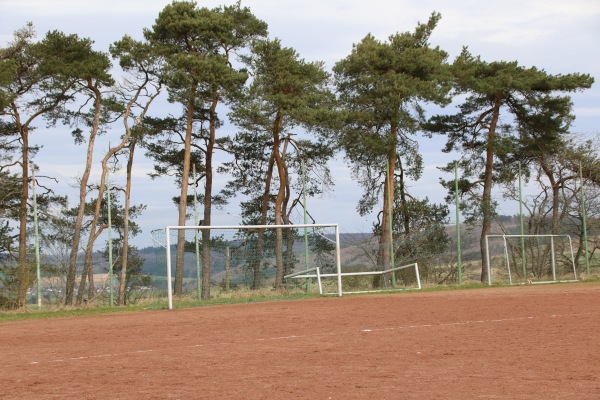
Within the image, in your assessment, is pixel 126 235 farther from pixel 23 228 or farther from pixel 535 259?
pixel 535 259

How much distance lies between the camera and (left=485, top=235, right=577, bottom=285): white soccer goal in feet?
87.6

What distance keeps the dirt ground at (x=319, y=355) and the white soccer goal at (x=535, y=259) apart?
1141cm

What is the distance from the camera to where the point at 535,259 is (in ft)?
89.8

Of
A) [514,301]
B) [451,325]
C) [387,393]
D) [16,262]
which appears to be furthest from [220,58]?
[387,393]

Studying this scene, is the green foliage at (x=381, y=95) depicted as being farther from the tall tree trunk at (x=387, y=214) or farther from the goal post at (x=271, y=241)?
the goal post at (x=271, y=241)

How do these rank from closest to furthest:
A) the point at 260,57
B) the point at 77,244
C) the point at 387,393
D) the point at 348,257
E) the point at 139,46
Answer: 1. the point at 387,393
2. the point at 77,244
3. the point at 348,257
4. the point at 139,46
5. the point at 260,57

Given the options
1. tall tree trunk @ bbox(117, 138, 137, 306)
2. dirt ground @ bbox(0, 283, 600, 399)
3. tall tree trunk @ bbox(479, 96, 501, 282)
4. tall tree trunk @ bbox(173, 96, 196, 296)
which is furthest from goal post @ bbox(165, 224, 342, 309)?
tall tree trunk @ bbox(479, 96, 501, 282)

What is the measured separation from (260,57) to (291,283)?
11736mm

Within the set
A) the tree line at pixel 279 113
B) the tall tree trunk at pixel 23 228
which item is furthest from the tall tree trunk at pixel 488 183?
the tall tree trunk at pixel 23 228

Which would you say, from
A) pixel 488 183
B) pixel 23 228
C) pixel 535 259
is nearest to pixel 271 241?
pixel 23 228

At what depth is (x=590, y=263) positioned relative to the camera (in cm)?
3083

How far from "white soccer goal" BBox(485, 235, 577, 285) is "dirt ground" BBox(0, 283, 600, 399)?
1141 cm

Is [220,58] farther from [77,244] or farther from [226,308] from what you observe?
[226,308]

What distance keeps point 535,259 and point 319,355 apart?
2018cm
